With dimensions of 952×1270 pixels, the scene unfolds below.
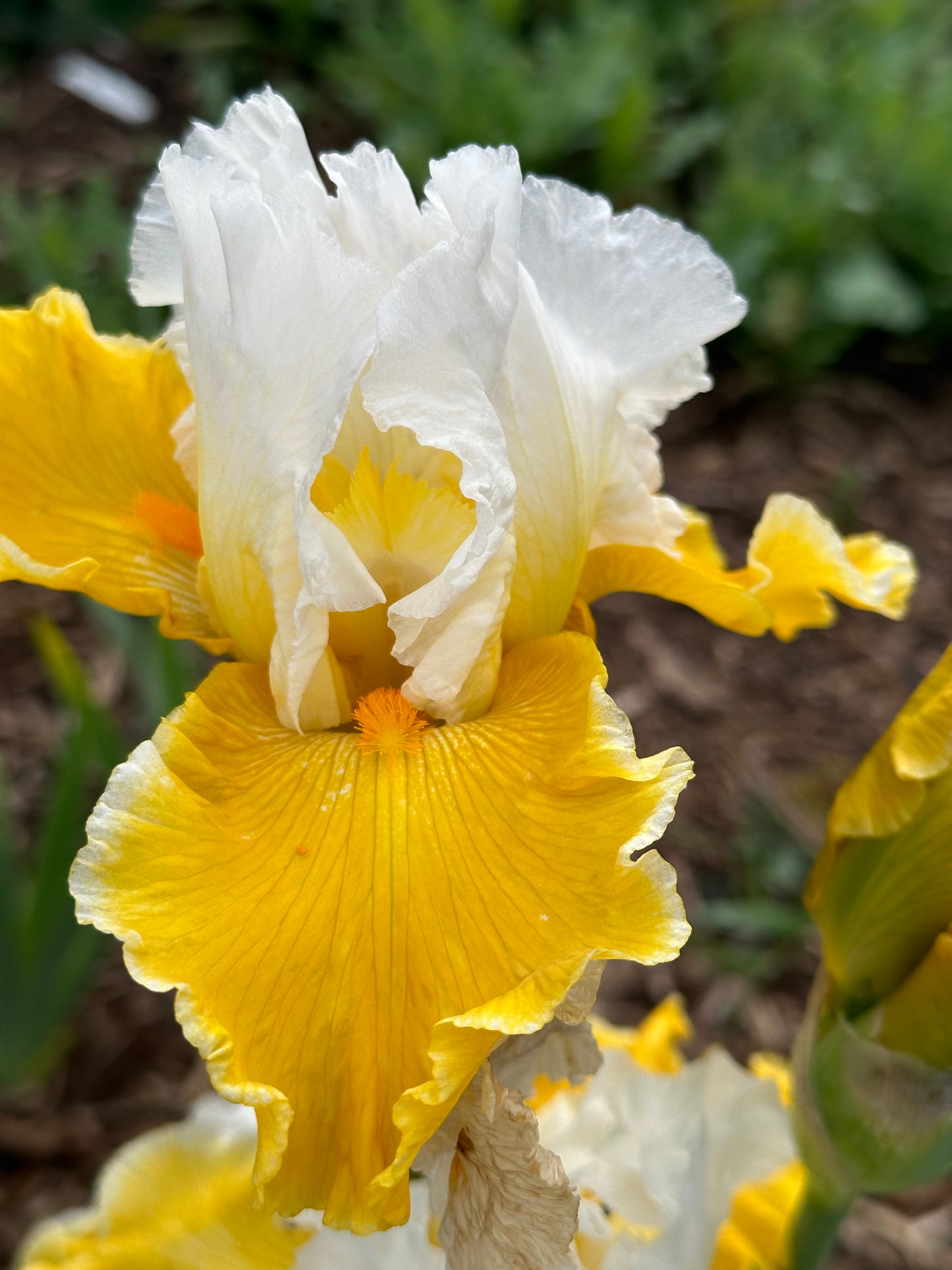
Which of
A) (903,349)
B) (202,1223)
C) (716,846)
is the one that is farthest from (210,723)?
(903,349)

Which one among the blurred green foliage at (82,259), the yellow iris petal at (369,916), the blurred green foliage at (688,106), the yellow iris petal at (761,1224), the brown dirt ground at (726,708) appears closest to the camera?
the yellow iris petal at (369,916)

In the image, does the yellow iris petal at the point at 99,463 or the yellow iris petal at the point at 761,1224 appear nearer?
the yellow iris petal at the point at 99,463

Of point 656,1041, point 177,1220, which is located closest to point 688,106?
point 656,1041

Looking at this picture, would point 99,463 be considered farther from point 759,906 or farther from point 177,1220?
point 759,906

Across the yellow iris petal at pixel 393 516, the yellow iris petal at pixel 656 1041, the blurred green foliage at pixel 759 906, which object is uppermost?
the yellow iris petal at pixel 393 516

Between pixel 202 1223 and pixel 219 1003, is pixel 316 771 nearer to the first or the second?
pixel 219 1003

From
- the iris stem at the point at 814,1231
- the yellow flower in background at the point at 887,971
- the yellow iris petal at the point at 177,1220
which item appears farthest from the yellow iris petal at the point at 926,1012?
the yellow iris petal at the point at 177,1220

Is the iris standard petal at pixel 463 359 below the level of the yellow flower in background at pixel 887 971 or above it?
above

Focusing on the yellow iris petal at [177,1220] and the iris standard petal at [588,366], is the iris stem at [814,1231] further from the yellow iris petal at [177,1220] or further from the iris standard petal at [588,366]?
the iris standard petal at [588,366]
